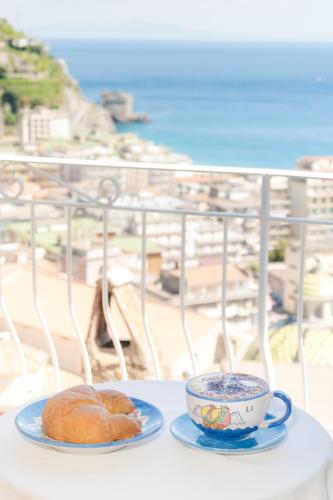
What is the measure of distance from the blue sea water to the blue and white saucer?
2744 centimetres

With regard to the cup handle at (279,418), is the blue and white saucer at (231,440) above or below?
below

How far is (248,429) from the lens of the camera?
37.1 inches

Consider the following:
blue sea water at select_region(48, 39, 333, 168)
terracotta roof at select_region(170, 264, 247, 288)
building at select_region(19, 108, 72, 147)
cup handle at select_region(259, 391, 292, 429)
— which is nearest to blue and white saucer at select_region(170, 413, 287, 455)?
cup handle at select_region(259, 391, 292, 429)

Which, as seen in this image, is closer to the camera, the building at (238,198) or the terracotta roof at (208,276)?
the terracotta roof at (208,276)

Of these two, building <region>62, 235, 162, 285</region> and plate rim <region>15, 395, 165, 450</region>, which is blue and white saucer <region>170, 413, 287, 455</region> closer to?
plate rim <region>15, 395, 165, 450</region>

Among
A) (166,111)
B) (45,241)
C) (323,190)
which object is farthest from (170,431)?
(166,111)

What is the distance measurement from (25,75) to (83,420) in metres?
33.0

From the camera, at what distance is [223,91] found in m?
34.8

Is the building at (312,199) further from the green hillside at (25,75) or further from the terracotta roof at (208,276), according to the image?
the green hillside at (25,75)

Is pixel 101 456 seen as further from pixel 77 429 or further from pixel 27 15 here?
pixel 27 15

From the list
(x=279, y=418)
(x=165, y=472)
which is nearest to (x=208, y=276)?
(x=279, y=418)

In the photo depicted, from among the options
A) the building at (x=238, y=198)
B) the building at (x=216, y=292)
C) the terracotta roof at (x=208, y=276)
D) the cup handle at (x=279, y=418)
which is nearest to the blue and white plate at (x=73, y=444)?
the cup handle at (x=279, y=418)

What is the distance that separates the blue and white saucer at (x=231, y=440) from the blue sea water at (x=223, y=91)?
27.4 m

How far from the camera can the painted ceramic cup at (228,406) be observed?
0.93 metres
